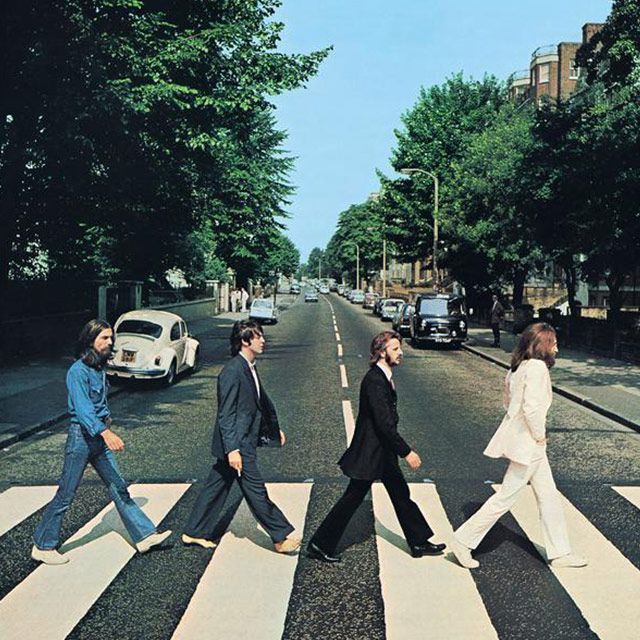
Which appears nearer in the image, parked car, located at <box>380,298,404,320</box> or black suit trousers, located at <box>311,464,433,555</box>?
black suit trousers, located at <box>311,464,433,555</box>

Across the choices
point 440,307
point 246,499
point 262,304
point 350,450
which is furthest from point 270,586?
point 262,304

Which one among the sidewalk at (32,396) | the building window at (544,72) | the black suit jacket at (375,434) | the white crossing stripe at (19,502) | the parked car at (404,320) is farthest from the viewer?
the building window at (544,72)

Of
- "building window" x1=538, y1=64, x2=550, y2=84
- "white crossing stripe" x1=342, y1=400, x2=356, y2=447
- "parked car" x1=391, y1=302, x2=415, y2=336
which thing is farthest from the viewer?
"building window" x1=538, y1=64, x2=550, y2=84

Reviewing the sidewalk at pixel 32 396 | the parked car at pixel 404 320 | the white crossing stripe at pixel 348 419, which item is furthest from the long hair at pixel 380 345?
the parked car at pixel 404 320

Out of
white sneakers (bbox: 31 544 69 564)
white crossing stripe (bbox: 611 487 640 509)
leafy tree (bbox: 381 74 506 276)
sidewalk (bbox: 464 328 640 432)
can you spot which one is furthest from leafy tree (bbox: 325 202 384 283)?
white sneakers (bbox: 31 544 69 564)

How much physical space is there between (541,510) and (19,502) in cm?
501

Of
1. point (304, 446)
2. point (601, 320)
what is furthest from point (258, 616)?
point (601, 320)

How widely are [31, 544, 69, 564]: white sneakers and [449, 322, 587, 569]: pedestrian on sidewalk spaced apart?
299 cm

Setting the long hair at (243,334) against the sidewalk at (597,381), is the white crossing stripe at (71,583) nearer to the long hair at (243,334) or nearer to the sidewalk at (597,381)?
the long hair at (243,334)

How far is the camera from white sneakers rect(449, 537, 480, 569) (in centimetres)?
595

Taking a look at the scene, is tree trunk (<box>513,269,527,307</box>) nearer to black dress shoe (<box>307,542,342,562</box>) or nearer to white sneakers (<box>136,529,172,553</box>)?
black dress shoe (<box>307,542,342,562</box>)

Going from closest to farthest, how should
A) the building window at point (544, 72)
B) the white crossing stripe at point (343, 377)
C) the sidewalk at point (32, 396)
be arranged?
the sidewalk at point (32, 396) → the white crossing stripe at point (343, 377) → the building window at point (544, 72)

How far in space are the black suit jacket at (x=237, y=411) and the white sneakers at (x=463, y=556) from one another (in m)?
1.73

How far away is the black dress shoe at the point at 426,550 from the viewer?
20.2 ft
